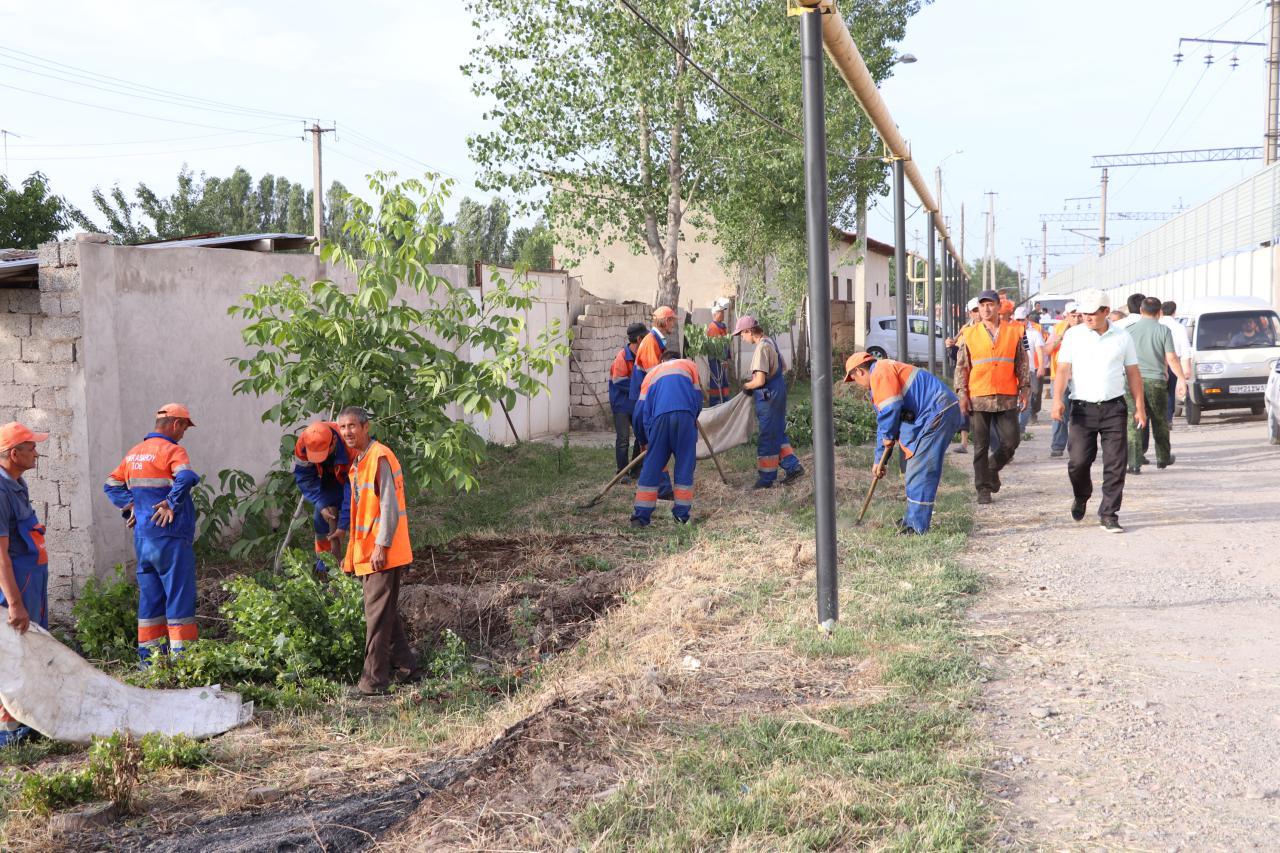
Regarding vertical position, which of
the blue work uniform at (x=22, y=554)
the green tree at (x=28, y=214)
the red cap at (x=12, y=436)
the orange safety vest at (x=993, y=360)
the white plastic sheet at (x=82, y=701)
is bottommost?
the white plastic sheet at (x=82, y=701)

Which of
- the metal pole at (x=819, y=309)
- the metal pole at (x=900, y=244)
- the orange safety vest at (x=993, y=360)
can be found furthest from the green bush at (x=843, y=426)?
the metal pole at (x=819, y=309)

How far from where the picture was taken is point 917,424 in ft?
27.5

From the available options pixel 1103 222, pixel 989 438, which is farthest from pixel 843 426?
pixel 1103 222

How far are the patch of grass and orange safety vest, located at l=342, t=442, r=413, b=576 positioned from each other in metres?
2.17

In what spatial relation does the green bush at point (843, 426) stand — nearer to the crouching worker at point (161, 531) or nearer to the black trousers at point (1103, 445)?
the black trousers at point (1103, 445)

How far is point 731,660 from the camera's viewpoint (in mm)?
5652

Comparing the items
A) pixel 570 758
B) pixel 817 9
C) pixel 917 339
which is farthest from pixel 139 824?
pixel 917 339

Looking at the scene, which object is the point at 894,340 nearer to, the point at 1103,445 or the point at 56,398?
the point at 1103,445

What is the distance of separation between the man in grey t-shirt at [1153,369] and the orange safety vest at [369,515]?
25.3ft

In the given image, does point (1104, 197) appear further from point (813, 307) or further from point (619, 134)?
point (813, 307)

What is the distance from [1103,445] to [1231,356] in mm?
9342

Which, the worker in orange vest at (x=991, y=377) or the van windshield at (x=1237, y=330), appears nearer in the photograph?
the worker in orange vest at (x=991, y=377)

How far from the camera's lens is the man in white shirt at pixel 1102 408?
8398 mm

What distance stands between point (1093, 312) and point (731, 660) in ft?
16.1
